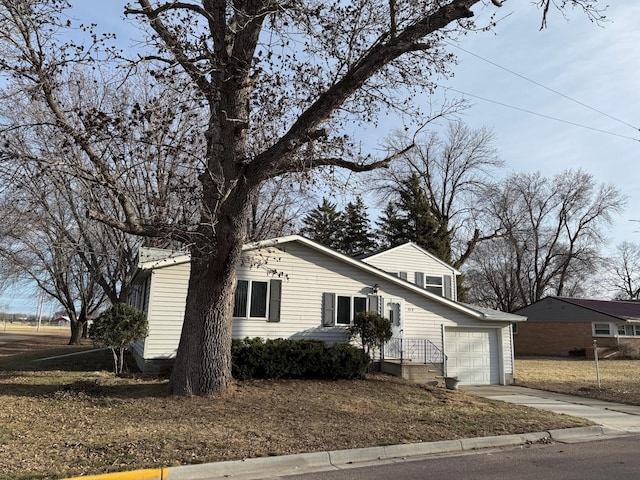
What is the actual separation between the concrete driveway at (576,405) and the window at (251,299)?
7380mm

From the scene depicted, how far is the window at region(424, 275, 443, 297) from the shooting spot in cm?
2468

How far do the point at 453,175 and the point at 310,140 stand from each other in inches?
1289

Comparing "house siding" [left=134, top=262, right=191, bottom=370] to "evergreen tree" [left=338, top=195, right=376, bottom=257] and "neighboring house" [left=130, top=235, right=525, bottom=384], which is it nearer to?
"neighboring house" [left=130, top=235, right=525, bottom=384]

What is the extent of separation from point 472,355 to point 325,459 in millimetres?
13194

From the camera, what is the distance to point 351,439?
7457mm

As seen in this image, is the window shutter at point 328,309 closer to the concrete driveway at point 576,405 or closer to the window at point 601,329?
the concrete driveway at point 576,405

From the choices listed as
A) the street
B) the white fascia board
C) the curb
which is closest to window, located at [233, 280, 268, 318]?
the white fascia board

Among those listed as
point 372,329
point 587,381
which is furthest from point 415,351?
point 587,381

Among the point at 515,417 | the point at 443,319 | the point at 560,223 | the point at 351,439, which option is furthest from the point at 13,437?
the point at 560,223

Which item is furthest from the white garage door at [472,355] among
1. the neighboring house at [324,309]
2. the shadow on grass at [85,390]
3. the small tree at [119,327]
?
the shadow on grass at [85,390]

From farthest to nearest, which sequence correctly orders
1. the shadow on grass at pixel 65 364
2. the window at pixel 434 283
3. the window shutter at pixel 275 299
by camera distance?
the window at pixel 434 283 → the window shutter at pixel 275 299 → the shadow on grass at pixel 65 364

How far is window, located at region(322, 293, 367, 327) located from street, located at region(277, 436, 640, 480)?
29.7 ft

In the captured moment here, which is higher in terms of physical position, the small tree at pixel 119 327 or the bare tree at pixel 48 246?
the bare tree at pixel 48 246

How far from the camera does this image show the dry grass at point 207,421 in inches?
243
